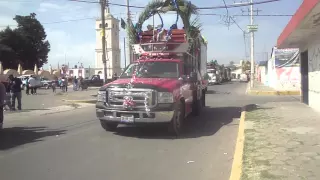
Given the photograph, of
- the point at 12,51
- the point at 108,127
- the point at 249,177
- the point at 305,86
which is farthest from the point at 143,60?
the point at 12,51

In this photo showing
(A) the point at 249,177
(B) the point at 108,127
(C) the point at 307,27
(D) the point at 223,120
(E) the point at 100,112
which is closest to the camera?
(A) the point at 249,177

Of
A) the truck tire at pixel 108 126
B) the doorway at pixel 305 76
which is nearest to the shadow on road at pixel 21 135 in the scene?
the truck tire at pixel 108 126

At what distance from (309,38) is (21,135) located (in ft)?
35.5

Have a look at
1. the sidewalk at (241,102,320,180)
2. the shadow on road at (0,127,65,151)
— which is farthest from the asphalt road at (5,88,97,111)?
the sidewalk at (241,102,320,180)

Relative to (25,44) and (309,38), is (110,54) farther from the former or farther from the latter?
(309,38)

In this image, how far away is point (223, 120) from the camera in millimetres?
12680

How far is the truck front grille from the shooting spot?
348 inches

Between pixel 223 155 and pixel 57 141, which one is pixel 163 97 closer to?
pixel 223 155

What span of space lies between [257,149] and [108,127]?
176 inches

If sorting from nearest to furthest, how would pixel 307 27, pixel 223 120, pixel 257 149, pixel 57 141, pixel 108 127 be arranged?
1. pixel 257 149
2. pixel 57 141
3. pixel 108 127
4. pixel 307 27
5. pixel 223 120

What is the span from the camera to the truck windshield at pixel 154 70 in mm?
10406

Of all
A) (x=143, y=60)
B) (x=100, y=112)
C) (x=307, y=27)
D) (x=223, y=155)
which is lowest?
(x=223, y=155)

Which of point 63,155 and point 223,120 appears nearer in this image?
point 63,155

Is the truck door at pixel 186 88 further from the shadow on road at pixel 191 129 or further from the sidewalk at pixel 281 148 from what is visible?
the sidewalk at pixel 281 148
